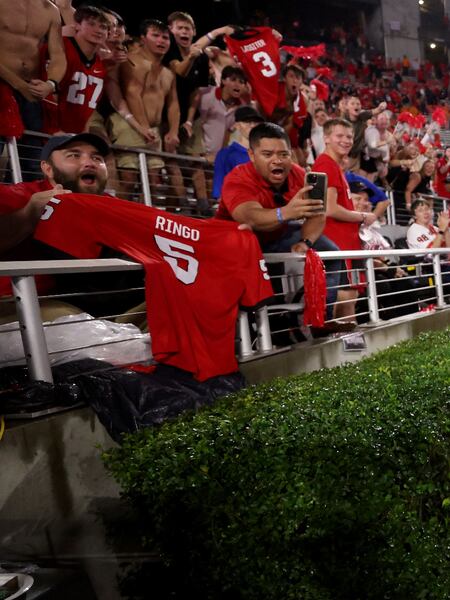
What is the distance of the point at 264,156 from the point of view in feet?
14.9

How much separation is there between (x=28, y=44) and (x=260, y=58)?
348 cm

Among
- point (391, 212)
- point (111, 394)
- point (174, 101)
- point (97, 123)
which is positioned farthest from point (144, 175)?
point (391, 212)

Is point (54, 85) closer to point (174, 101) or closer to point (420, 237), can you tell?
point (174, 101)

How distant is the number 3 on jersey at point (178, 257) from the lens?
3.63 metres

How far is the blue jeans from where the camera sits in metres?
4.98

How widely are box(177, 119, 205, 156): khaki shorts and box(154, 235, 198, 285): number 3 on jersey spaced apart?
4103mm

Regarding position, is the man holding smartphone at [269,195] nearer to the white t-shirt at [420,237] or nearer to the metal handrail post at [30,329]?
the metal handrail post at [30,329]

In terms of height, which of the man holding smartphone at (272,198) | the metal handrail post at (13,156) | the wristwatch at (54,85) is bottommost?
the man holding smartphone at (272,198)

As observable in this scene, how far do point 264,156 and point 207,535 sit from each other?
3063 millimetres

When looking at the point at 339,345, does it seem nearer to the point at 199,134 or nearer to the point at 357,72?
the point at 199,134

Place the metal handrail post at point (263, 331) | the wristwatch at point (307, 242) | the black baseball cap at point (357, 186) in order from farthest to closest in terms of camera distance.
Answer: the black baseball cap at point (357, 186)
the wristwatch at point (307, 242)
the metal handrail post at point (263, 331)

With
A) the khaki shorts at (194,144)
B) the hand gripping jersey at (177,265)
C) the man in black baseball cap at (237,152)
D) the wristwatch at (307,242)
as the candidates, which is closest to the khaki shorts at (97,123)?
the man in black baseball cap at (237,152)

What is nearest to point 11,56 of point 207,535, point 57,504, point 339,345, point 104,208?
point 104,208

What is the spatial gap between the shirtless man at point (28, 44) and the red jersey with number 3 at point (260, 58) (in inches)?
124
